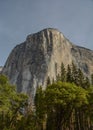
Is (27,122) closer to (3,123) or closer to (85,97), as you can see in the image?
(3,123)

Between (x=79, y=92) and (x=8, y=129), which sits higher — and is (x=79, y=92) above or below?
above

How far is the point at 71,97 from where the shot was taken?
5353 centimetres

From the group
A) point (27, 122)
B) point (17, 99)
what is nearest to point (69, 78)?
point (27, 122)

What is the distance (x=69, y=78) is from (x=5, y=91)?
103 ft

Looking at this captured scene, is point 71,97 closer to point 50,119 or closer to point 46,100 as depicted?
point 46,100

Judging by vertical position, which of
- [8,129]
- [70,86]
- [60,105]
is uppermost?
[70,86]

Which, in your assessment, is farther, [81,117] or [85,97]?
[81,117]

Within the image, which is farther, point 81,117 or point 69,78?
point 69,78

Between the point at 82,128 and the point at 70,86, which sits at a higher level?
the point at 70,86

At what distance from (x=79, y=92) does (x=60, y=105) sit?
4.36 metres

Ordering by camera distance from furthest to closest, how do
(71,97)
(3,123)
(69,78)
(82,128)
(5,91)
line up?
(69,78) → (82,128) → (3,123) → (71,97) → (5,91)

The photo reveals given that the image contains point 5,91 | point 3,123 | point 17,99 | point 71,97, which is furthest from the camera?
point 3,123

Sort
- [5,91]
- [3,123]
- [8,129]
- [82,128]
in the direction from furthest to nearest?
[82,128], [3,123], [8,129], [5,91]

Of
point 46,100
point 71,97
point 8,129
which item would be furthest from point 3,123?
point 71,97
